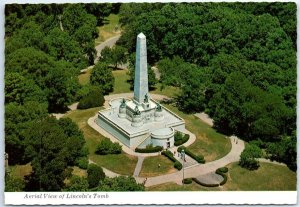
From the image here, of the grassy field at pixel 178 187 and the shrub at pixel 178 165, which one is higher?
the shrub at pixel 178 165

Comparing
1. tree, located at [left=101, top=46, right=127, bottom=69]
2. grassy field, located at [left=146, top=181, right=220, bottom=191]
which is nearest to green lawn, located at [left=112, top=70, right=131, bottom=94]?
tree, located at [left=101, top=46, right=127, bottom=69]

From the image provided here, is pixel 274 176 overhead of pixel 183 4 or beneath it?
beneath

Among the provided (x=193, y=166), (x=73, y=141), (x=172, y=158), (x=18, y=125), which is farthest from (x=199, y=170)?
(x=18, y=125)

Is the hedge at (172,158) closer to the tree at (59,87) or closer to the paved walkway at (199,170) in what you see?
the paved walkway at (199,170)

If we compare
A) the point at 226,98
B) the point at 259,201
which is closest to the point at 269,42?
the point at 226,98

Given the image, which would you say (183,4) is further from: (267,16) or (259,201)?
(259,201)

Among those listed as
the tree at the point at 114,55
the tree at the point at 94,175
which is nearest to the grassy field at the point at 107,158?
the tree at the point at 94,175

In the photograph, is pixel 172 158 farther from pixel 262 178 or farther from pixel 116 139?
pixel 262 178
